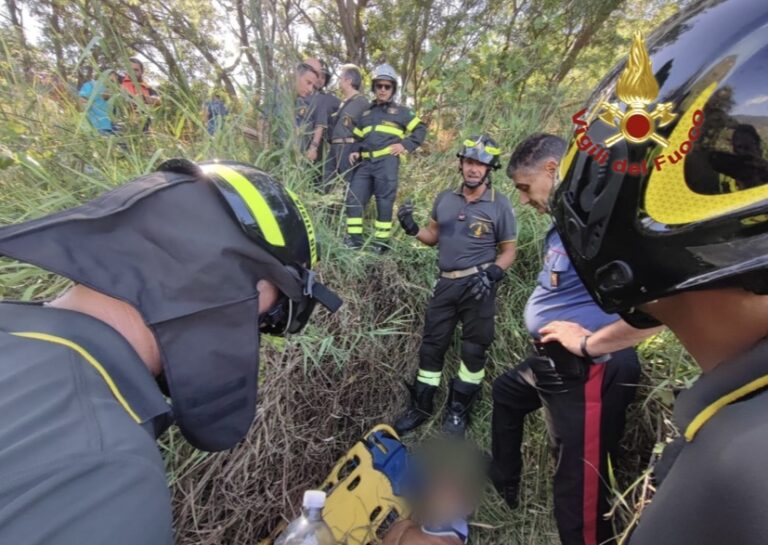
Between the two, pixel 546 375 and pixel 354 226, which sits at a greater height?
pixel 354 226

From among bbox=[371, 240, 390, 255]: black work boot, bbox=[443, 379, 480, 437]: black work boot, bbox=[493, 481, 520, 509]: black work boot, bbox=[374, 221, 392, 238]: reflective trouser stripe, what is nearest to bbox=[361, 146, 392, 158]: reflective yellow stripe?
bbox=[374, 221, 392, 238]: reflective trouser stripe

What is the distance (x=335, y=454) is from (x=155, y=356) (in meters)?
1.93

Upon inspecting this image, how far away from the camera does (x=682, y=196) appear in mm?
790

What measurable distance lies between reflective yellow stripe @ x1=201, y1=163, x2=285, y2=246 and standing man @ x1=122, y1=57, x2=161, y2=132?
1767mm

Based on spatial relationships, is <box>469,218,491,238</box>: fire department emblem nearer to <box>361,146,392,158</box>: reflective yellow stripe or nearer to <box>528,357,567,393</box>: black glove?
<box>528,357,567,393</box>: black glove

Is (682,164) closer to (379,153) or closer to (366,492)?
(366,492)

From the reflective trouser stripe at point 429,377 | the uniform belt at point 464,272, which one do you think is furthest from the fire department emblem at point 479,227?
the reflective trouser stripe at point 429,377

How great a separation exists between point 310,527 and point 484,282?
2043 millimetres

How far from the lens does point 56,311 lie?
32.9 inches

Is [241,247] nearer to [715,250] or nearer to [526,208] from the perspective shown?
[715,250]

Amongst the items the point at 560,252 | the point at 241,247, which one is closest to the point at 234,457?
the point at 241,247

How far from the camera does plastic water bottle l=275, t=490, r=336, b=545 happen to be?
6.32 ft

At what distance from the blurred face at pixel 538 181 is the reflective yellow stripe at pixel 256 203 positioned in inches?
73.0

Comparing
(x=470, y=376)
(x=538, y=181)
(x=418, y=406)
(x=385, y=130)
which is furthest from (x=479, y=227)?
(x=385, y=130)
